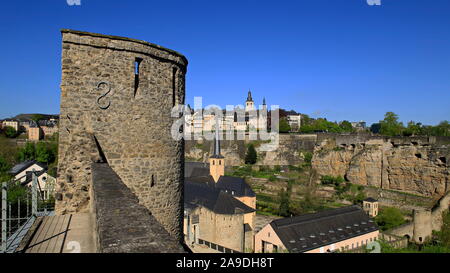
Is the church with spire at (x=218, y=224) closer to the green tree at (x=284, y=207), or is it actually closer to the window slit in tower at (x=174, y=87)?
the green tree at (x=284, y=207)

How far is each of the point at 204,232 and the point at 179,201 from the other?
19.3m

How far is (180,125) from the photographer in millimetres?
6496

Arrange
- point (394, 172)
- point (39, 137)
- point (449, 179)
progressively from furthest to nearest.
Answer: point (39, 137) → point (394, 172) → point (449, 179)

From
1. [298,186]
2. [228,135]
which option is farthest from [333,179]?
[228,135]

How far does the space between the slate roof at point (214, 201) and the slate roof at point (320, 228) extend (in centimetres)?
415

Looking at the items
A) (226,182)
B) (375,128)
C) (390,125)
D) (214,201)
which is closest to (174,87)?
(214,201)

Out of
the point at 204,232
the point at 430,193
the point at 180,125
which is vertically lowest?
the point at 204,232

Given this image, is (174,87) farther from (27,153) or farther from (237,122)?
(237,122)

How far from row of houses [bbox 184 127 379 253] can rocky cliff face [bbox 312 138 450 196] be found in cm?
913

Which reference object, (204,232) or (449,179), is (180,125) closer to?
(204,232)

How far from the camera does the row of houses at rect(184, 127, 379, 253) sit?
2146 cm

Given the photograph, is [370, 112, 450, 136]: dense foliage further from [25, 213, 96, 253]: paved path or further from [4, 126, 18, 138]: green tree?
[4, 126, 18, 138]: green tree

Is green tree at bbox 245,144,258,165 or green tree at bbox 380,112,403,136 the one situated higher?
green tree at bbox 380,112,403,136

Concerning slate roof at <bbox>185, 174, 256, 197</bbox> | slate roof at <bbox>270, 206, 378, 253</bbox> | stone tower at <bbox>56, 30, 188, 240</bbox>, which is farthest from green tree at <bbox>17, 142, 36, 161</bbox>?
stone tower at <bbox>56, 30, 188, 240</bbox>
